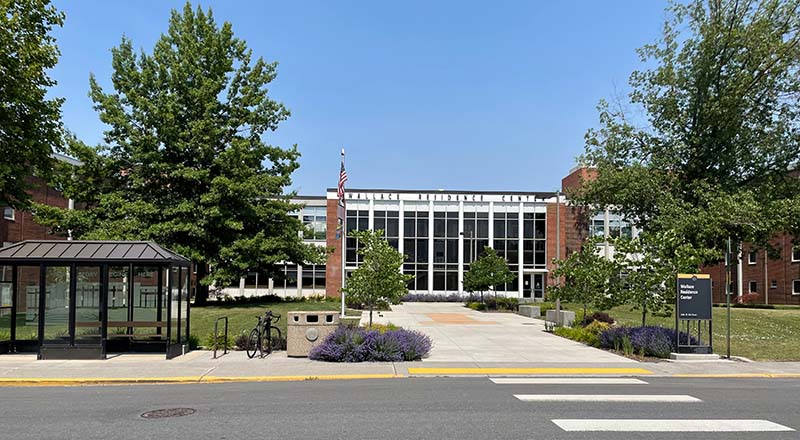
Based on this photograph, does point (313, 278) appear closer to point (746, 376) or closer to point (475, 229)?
point (475, 229)

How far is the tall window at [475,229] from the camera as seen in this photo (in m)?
57.5

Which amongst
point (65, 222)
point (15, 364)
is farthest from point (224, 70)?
point (15, 364)

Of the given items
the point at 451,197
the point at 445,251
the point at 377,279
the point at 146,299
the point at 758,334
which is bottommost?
the point at 758,334

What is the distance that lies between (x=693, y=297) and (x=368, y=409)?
10.2 m

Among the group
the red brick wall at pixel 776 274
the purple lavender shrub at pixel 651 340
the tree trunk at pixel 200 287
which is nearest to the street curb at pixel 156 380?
the purple lavender shrub at pixel 651 340

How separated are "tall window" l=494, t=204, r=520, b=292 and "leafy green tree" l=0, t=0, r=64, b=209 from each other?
41.0m

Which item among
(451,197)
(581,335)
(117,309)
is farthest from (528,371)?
(451,197)

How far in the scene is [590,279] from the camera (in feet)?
59.1

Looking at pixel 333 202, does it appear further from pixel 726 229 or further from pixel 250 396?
pixel 250 396

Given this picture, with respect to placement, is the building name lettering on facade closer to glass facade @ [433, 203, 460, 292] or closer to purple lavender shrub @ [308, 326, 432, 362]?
glass facade @ [433, 203, 460, 292]

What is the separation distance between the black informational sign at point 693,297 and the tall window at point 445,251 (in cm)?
4216

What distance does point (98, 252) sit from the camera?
1479 centimetres

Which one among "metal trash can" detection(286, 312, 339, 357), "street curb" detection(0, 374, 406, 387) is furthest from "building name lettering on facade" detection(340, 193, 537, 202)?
"street curb" detection(0, 374, 406, 387)

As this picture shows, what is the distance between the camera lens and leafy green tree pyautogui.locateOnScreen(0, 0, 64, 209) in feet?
65.6
